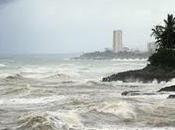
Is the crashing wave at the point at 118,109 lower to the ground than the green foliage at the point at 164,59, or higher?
lower

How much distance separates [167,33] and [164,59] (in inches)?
244

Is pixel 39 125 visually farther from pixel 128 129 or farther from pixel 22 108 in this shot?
pixel 22 108

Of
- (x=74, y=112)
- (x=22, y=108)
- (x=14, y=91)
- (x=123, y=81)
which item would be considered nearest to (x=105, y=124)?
(x=74, y=112)

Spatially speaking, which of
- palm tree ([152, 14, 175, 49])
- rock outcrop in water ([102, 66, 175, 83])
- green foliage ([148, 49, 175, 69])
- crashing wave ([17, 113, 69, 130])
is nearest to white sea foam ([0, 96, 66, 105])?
crashing wave ([17, 113, 69, 130])

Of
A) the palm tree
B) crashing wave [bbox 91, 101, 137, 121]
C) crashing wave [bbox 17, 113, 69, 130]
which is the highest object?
the palm tree

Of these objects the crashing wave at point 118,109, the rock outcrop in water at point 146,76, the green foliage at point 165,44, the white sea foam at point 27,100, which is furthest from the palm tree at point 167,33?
the crashing wave at point 118,109

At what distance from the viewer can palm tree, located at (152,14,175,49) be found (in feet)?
229

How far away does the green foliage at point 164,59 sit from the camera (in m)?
63.4

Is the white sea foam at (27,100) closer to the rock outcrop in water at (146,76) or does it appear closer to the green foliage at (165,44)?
the rock outcrop in water at (146,76)

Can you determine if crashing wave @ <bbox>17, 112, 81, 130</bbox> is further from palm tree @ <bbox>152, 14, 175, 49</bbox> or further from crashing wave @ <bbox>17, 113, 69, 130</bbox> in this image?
palm tree @ <bbox>152, 14, 175, 49</bbox>

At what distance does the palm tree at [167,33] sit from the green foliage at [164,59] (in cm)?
470

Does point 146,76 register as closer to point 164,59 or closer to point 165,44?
point 164,59

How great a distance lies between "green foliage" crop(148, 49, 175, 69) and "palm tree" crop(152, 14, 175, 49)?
4702mm

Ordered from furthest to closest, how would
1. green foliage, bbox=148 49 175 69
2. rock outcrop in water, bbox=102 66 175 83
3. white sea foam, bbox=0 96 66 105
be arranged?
green foliage, bbox=148 49 175 69, rock outcrop in water, bbox=102 66 175 83, white sea foam, bbox=0 96 66 105
